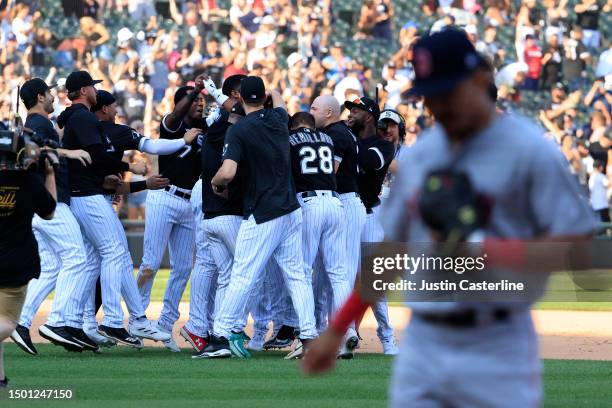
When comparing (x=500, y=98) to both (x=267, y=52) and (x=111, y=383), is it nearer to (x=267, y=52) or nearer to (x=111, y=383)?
(x=267, y=52)

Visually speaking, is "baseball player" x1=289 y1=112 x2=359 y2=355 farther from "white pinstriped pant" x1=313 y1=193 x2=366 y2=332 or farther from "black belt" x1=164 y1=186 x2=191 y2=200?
"black belt" x1=164 y1=186 x2=191 y2=200

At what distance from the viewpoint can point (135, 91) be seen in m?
24.1

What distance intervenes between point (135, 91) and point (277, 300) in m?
13.4

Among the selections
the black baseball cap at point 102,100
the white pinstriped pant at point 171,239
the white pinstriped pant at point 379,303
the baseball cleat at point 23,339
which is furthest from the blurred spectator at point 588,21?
the baseball cleat at point 23,339

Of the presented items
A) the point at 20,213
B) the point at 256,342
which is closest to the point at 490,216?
the point at 20,213

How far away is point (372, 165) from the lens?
10.8 m

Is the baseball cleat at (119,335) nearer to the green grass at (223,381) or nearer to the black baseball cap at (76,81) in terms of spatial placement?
the green grass at (223,381)

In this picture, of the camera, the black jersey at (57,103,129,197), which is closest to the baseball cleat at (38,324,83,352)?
the black jersey at (57,103,129,197)

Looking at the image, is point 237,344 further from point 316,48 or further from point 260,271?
point 316,48

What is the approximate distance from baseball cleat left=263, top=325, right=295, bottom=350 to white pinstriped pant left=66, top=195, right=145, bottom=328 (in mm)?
1219

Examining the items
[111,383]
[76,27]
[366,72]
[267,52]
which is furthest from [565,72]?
[111,383]

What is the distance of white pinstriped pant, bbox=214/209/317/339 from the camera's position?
10227 mm

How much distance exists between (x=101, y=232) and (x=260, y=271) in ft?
5.59

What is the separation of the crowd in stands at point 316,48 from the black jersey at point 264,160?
1278 cm
